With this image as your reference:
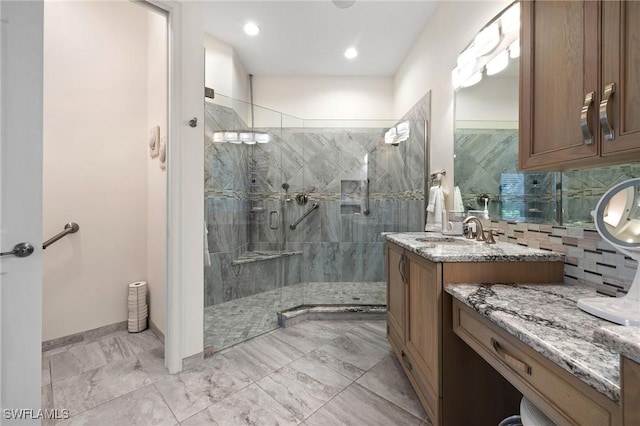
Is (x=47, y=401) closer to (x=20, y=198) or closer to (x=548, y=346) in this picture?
(x=20, y=198)

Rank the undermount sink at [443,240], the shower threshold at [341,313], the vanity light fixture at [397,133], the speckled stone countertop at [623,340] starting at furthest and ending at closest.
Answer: the vanity light fixture at [397,133], the shower threshold at [341,313], the undermount sink at [443,240], the speckled stone countertop at [623,340]

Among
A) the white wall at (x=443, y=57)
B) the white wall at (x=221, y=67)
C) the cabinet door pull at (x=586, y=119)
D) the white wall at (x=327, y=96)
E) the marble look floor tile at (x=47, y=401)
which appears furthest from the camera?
the white wall at (x=327, y=96)

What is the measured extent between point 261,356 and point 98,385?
978mm

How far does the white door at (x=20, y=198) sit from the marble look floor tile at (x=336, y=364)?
4.69 feet

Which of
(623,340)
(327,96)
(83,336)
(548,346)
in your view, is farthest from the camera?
(327,96)

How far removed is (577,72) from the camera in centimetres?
83

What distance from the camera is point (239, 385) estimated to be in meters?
1.57

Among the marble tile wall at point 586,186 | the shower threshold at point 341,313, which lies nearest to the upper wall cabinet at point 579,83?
the marble tile wall at point 586,186

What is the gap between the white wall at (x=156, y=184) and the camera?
2.03 meters

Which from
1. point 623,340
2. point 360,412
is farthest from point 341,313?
point 623,340

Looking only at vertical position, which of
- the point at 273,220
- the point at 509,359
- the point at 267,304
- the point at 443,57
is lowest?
the point at 267,304

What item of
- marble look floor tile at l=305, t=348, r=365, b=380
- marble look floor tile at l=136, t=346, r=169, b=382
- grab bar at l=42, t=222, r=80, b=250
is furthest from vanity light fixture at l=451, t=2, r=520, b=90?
grab bar at l=42, t=222, r=80, b=250

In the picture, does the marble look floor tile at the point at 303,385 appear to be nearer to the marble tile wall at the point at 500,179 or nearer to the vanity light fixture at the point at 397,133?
the marble tile wall at the point at 500,179

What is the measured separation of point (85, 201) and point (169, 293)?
3.81ft
